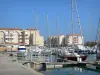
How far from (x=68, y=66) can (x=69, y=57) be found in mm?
9929

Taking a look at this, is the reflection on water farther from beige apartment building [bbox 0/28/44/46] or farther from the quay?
beige apartment building [bbox 0/28/44/46]

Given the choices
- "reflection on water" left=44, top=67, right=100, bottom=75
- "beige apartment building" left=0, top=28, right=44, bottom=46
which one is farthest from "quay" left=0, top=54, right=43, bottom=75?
"beige apartment building" left=0, top=28, right=44, bottom=46

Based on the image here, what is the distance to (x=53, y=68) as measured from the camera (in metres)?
37.2

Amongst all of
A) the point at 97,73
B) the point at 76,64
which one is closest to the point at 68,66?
the point at 76,64

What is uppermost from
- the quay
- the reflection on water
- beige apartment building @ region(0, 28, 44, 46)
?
beige apartment building @ region(0, 28, 44, 46)

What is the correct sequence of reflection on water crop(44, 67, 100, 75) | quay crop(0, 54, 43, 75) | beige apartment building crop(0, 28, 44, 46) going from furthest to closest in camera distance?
1. beige apartment building crop(0, 28, 44, 46)
2. reflection on water crop(44, 67, 100, 75)
3. quay crop(0, 54, 43, 75)

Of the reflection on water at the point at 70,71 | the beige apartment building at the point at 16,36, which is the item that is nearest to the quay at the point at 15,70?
the reflection on water at the point at 70,71

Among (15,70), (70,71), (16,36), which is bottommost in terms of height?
(70,71)

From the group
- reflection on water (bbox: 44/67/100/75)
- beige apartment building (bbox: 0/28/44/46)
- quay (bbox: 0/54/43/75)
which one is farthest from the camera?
beige apartment building (bbox: 0/28/44/46)

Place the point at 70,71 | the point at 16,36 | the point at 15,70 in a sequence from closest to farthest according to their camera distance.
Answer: the point at 15,70
the point at 70,71
the point at 16,36

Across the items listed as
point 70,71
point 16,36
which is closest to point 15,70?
point 70,71

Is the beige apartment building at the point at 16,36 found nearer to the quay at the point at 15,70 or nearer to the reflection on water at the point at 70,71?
the reflection on water at the point at 70,71

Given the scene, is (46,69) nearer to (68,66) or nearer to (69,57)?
(68,66)

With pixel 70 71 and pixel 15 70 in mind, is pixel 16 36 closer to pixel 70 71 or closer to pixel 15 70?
pixel 70 71
